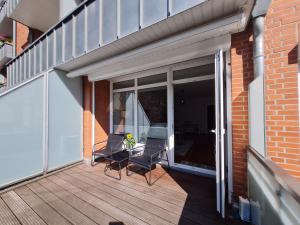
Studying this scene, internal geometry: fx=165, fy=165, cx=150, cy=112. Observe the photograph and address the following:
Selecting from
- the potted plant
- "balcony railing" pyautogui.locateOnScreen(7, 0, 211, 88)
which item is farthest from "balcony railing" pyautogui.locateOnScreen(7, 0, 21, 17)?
the potted plant

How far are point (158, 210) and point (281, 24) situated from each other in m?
3.30

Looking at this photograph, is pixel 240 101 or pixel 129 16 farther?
pixel 129 16

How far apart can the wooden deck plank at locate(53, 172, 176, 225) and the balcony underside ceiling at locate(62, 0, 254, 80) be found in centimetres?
277

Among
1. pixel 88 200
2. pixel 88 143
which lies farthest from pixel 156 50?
pixel 88 143

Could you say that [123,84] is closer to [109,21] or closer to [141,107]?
[141,107]

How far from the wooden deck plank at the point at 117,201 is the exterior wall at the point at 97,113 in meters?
1.33

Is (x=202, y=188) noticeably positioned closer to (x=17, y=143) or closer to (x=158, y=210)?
(x=158, y=210)

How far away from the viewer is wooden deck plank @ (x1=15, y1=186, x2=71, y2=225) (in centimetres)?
238

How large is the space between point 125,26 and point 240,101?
7.78 feet

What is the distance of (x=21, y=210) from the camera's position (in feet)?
8.69

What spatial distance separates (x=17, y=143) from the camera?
358 centimetres

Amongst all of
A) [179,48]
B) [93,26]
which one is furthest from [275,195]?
[93,26]

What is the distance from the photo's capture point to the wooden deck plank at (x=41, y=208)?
2.38 m

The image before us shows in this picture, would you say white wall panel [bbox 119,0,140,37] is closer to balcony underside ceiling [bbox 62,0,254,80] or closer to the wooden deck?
balcony underside ceiling [bbox 62,0,254,80]
